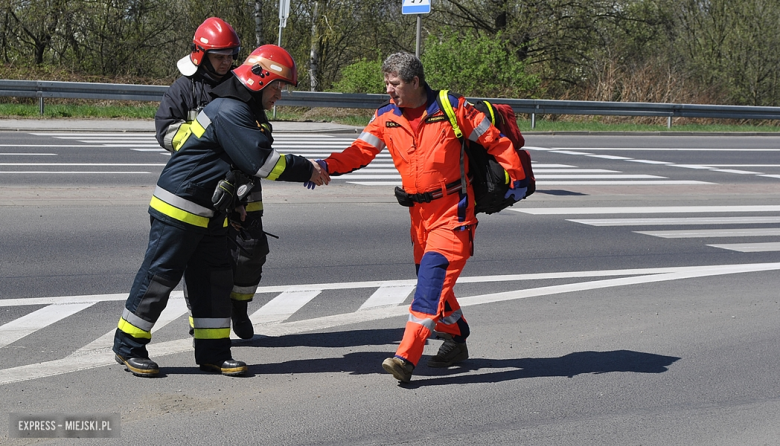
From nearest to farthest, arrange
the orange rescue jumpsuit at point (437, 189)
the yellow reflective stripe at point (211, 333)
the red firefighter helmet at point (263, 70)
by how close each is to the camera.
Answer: the red firefighter helmet at point (263, 70) → the orange rescue jumpsuit at point (437, 189) → the yellow reflective stripe at point (211, 333)

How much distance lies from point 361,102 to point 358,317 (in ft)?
59.0

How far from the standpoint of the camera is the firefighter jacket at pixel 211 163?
191 inches

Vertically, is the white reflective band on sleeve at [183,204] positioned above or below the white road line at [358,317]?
above

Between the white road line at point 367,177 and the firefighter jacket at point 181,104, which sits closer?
the firefighter jacket at point 181,104

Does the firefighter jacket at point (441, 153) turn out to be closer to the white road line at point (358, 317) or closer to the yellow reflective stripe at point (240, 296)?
the yellow reflective stripe at point (240, 296)

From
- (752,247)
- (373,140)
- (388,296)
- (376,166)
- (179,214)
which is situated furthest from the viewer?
(376,166)

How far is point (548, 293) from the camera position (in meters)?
7.42

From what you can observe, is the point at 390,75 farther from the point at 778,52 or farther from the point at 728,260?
the point at 778,52

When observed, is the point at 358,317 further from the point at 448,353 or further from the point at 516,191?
the point at 516,191

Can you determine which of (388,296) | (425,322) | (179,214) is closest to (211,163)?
(179,214)

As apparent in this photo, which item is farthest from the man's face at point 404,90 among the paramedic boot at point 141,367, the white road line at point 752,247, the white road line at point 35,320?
the white road line at point 752,247

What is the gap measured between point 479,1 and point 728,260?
87.6 feet

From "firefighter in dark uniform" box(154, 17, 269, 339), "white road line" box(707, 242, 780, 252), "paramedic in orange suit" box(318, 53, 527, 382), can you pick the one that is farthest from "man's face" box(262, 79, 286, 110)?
"white road line" box(707, 242, 780, 252)

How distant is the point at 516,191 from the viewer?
5230 mm
